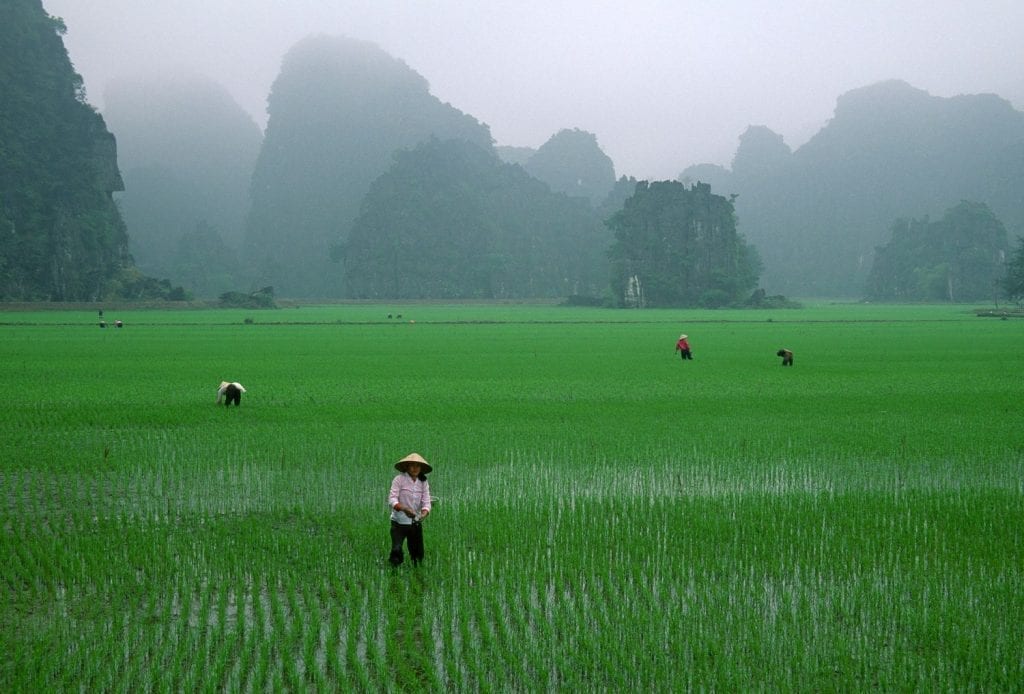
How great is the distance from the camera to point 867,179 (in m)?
142

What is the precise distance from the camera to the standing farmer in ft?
16.5

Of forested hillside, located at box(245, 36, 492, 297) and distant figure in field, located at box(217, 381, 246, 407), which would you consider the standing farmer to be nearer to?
distant figure in field, located at box(217, 381, 246, 407)

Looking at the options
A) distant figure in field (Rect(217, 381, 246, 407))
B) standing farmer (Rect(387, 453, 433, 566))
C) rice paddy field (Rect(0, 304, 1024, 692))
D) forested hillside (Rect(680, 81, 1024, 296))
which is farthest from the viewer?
forested hillside (Rect(680, 81, 1024, 296))

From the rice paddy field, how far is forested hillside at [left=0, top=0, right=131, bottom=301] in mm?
54484

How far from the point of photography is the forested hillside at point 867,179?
124750 mm

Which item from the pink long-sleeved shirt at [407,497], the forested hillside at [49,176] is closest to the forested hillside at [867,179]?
the forested hillside at [49,176]

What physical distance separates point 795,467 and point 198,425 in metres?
7.32

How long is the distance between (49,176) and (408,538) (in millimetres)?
70531

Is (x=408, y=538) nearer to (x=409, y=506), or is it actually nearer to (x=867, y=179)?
(x=409, y=506)

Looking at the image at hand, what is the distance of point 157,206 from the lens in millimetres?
123812

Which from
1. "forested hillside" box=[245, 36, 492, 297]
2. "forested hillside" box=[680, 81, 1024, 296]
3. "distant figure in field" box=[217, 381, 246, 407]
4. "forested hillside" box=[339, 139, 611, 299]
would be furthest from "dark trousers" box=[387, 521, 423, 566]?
"forested hillside" box=[680, 81, 1024, 296]

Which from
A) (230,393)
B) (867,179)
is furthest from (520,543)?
(867,179)

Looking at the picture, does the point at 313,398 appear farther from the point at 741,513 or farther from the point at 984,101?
the point at 984,101

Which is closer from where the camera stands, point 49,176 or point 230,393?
point 230,393
